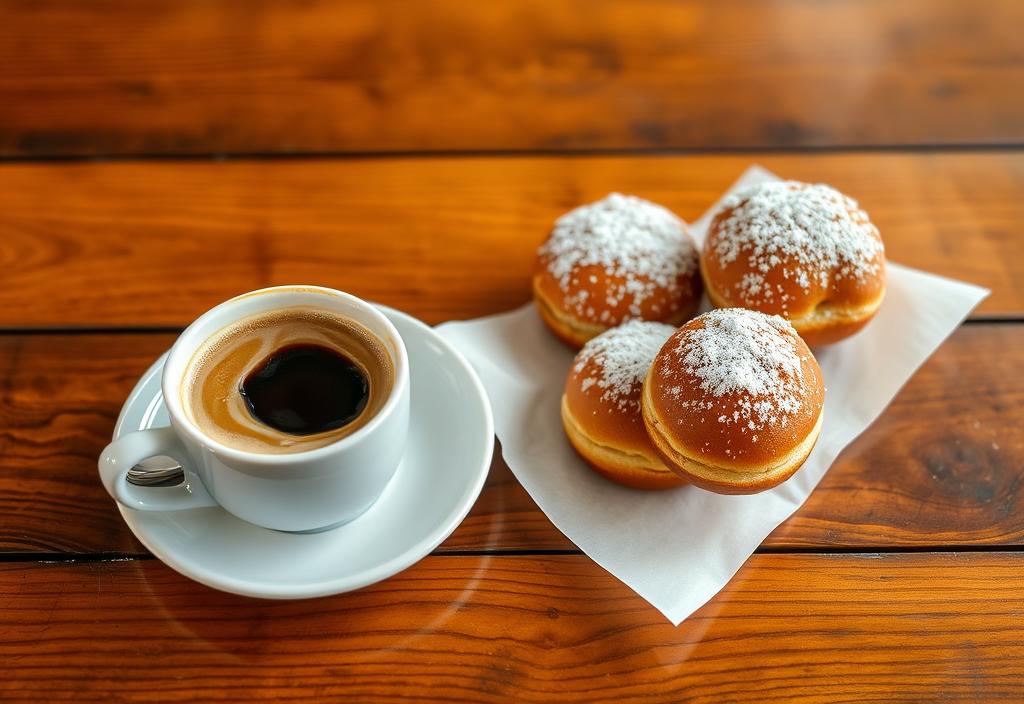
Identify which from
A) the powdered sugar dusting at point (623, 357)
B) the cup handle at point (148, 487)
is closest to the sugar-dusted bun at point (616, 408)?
the powdered sugar dusting at point (623, 357)

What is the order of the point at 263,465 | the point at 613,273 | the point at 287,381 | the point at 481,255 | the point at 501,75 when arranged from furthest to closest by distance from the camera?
the point at 501,75 < the point at 481,255 < the point at 613,273 < the point at 287,381 < the point at 263,465

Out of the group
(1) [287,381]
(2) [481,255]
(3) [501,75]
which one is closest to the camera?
(1) [287,381]

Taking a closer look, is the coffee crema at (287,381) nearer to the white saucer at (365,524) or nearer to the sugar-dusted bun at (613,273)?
the white saucer at (365,524)

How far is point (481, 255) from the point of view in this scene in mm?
1080

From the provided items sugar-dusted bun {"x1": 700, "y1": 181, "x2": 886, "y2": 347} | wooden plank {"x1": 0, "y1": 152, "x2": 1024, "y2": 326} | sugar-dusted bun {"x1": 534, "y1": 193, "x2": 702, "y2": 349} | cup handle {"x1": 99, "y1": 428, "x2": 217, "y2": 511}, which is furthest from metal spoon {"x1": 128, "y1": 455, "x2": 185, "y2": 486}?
sugar-dusted bun {"x1": 700, "y1": 181, "x2": 886, "y2": 347}

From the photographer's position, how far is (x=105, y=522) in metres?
0.82

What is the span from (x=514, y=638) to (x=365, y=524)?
0.49ft

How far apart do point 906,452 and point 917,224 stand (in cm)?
34

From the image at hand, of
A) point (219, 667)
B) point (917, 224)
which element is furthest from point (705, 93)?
point (219, 667)

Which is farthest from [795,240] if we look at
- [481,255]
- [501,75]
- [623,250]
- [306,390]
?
[501,75]

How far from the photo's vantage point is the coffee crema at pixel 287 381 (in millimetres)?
739

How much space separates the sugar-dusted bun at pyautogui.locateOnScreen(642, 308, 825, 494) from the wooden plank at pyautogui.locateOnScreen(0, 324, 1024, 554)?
110 millimetres

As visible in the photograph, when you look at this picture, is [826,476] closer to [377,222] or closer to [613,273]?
[613,273]

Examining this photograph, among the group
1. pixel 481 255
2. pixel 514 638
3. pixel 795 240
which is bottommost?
pixel 514 638
